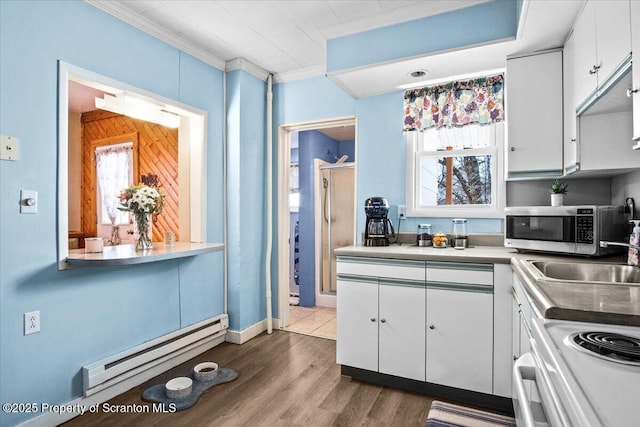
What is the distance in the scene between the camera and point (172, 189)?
373 centimetres

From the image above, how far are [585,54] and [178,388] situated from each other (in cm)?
302

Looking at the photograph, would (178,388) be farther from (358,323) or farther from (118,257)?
(358,323)

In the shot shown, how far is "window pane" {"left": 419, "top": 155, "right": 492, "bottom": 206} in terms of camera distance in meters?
2.86

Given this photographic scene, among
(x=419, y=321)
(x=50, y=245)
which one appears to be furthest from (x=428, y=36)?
(x=50, y=245)

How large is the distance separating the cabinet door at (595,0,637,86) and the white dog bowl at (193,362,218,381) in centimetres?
282

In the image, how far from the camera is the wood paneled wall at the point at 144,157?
12.2 feet

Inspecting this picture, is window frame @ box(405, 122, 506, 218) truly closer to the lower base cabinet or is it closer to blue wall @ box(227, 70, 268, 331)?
the lower base cabinet

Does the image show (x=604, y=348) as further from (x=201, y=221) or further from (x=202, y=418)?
(x=201, y=221)

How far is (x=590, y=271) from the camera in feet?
5.88

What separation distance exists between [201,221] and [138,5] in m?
1.70

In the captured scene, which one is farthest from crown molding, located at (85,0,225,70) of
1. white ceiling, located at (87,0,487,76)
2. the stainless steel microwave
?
the stainless steel microwave

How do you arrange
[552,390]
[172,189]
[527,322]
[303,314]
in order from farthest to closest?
1. [303,314]
2. [172,189]
3. [527,322]
4. [552,390]

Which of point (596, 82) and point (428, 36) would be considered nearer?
point (596, 82)

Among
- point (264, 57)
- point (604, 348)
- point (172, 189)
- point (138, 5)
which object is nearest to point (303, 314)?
point (172, 189)
